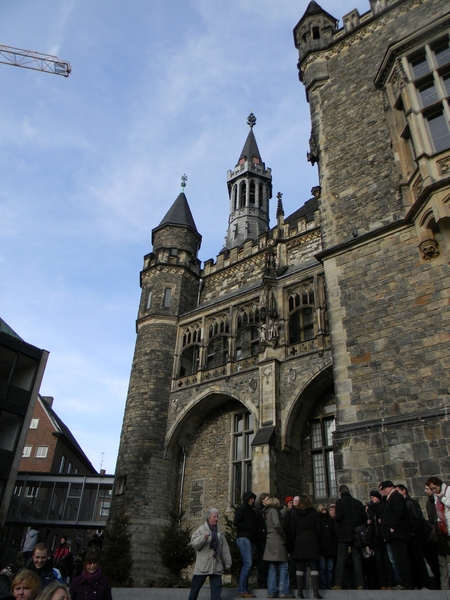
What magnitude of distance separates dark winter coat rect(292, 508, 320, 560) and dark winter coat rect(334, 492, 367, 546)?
0.29 metres

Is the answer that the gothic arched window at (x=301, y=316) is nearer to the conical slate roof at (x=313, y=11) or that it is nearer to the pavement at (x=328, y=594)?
the conical slate roof at (x=313, y=11)

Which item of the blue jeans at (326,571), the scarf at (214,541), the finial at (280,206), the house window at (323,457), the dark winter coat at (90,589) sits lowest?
the dark winter coat at (90,589)

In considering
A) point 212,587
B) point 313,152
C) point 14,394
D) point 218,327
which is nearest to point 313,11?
point 313,152

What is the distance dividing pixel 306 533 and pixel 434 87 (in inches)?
338

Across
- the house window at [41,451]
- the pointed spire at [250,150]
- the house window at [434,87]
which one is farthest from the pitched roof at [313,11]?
the house window at [41,451]

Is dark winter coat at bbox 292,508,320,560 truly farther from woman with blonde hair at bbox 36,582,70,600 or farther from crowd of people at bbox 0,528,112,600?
woman with blonde hair at bbox 36,582,70,600

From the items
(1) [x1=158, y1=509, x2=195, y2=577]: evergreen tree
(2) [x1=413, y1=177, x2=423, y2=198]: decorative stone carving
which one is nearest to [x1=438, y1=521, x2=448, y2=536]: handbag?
(2) [x1=413, y1=177, x2=423, y2=198]: decorative stone carving

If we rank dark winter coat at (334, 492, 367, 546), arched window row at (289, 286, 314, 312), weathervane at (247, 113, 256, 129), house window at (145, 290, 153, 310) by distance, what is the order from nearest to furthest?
1. dark winter coat at (334, 492, 367, 546)
2. arched window row at (289, 286, 314, 312)
3. house window at (145, 290, 153, 310)
4. weathervane at (247, 113, 256, 129)

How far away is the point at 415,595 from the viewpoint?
526 cm

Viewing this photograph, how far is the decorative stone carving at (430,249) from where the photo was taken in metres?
8.92

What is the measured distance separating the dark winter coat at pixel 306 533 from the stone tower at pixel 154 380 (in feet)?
37.8

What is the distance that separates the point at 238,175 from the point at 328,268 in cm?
2424

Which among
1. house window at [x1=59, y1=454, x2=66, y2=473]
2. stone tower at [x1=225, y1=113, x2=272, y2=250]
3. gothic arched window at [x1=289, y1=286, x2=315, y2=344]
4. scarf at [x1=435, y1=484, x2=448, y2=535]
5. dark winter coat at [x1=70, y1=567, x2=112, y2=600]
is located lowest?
dark winter coat at [x1=70, y1=567, x2=112, y2=600]

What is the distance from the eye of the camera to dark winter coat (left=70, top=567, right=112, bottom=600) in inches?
191
